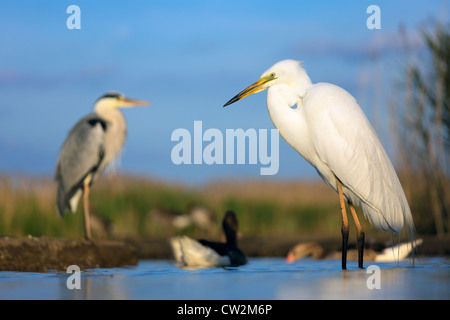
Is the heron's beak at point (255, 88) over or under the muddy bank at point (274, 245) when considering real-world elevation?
over

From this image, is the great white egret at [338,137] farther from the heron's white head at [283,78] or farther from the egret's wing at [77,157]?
the egret's wing at [77,157]

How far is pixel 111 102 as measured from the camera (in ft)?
39.7

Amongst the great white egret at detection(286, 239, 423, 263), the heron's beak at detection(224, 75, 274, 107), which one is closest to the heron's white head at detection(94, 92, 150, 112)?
the great white egret at detection(286, 239, 423, 263)

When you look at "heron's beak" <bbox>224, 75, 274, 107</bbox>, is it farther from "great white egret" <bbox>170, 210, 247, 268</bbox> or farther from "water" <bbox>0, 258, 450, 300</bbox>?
"great white egret" <bbox>170, 210, 247, 268</bbox>

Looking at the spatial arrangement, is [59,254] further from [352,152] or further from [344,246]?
[352,152]

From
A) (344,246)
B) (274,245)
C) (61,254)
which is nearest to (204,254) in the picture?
(61,254)

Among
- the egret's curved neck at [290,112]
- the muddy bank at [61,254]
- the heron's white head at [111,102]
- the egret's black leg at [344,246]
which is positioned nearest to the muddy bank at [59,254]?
the muddy bank at [61,254]

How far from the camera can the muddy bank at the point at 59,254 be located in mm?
Result: 7871

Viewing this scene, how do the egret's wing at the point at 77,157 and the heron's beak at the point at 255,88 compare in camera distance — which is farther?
the egret's wing at the point at 77,157

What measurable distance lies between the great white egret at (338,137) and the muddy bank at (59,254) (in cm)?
287

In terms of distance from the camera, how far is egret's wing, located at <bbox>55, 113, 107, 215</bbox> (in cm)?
1073

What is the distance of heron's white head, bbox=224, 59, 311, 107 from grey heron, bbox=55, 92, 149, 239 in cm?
400
